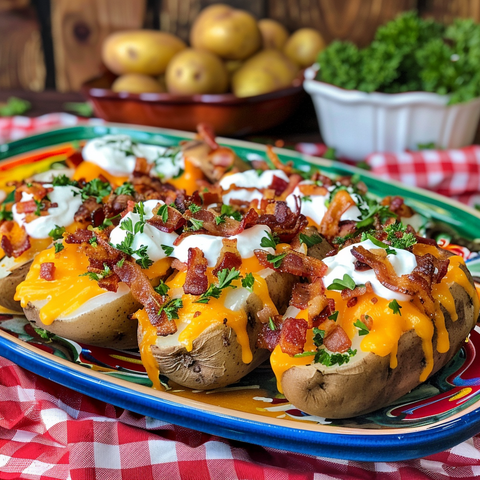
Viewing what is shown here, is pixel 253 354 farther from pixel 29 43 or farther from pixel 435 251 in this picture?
pixel 29 43

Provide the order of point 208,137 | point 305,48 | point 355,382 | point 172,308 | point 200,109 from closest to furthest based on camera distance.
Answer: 1. point 355,382
2. point 172,308
3. point 208,137
4. point 200,109
5. point 305,48

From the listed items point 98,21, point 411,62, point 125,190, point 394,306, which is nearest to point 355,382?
point 394,306

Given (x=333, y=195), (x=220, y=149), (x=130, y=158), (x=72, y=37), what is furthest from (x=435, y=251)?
(x=72, y=37)

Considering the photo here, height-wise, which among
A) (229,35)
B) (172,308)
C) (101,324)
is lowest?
(101,324)

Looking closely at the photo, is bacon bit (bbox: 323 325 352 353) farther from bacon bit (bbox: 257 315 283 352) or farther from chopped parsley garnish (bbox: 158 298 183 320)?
chopped parsley garnish (bbox: 158 298 183 320)

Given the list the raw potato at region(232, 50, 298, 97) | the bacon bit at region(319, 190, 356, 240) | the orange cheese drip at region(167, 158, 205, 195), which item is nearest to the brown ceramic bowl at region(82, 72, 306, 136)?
the raw potato at region(232, 50, 298, 97)

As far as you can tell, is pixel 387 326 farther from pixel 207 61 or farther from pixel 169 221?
pixel 207 61

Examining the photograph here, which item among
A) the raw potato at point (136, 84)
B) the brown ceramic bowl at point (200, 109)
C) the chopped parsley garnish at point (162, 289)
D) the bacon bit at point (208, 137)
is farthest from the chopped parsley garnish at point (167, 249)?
the raw potato at point (136, 84)
